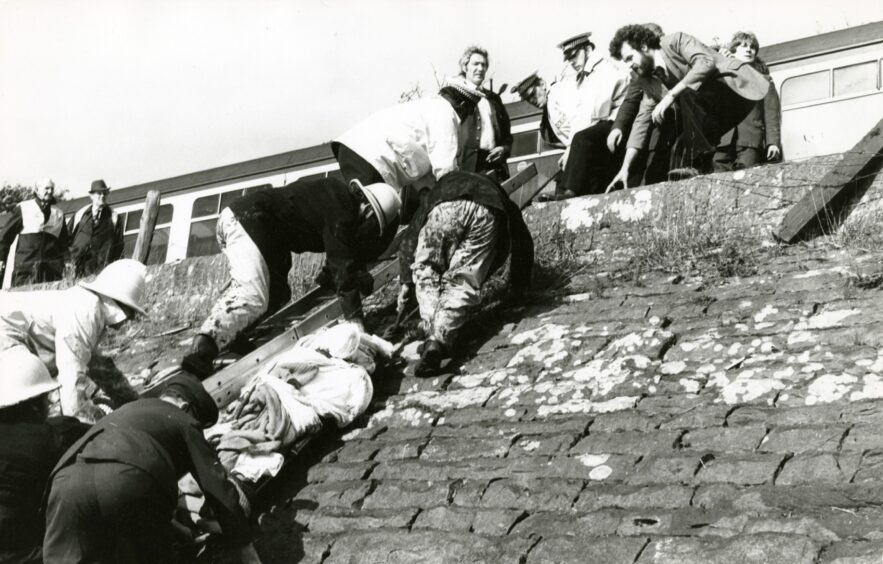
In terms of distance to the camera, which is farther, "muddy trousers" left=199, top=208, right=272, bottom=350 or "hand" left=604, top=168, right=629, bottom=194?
"hand" left=604, top=168, right=629, bottom=194

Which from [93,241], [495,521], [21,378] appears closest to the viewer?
[495,521]

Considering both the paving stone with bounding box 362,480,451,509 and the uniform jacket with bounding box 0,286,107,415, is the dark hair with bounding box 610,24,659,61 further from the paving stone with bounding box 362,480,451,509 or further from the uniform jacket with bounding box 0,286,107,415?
the paving stone with bounding box 362,480,451,509

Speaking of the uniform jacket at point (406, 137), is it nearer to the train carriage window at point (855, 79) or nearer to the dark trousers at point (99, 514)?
the dark trousers at point (99, 514)

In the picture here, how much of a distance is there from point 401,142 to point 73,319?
2.50 metres

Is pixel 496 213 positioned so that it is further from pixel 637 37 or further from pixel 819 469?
pixel 819 469

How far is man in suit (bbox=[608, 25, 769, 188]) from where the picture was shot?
760cm

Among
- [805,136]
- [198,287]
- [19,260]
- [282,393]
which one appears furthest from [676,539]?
[19,260]

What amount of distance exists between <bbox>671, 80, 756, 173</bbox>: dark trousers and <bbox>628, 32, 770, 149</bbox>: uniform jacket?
7 cm

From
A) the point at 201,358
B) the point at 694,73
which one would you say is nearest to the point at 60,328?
the point at 201,358

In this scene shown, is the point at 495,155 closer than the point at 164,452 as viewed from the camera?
No

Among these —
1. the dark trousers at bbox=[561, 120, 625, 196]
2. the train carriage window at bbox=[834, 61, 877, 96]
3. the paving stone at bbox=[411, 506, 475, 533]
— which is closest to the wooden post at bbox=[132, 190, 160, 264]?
the dark trousers at bbox=[561, 120, 625, 196]

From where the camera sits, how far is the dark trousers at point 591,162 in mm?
8008

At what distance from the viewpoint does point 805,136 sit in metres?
11.9

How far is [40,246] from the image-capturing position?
1228 centimetres
